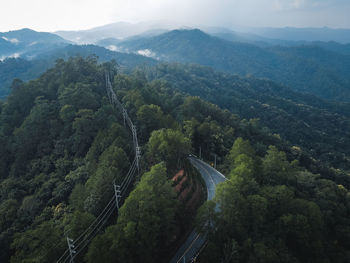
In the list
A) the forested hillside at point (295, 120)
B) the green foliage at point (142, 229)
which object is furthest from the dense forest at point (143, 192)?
the forested hillside at point (295, 120)

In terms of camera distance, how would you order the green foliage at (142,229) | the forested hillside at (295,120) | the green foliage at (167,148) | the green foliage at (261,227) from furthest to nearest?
the forested hillside at (295,120) < the green foliage at (167,148) < the green foliage at (261,227) < the green foliage at (142,229)

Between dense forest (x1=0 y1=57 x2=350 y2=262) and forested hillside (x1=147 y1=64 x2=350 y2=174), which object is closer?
dense forest (x1=0 y1=57 x2=350 y2=262)

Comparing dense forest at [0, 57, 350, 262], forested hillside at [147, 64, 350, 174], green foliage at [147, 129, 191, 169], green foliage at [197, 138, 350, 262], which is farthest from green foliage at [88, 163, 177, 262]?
forested hillside at [147, 64, 350, 174]

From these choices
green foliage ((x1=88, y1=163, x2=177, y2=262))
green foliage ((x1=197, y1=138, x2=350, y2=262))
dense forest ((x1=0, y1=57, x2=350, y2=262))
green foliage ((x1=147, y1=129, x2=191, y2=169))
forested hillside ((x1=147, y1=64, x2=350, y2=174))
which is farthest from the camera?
forested hillside ((x1=147, y1=64, x2=350, y2=174))

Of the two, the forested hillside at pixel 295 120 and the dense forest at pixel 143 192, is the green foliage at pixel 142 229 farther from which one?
the forested hillside at pixel 295 120

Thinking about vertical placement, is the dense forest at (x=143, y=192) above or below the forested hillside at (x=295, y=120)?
above

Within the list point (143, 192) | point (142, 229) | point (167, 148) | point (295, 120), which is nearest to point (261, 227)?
point (142, 229)

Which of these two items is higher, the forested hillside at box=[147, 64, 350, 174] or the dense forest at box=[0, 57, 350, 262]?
the dense forest at box=[0, 57, 350, 262]

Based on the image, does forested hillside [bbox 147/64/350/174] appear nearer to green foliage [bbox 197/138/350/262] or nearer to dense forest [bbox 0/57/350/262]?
dense forest [bbox 0/57/350/262]

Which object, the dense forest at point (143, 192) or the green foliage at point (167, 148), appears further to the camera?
the green foliage at point (167, 148)
